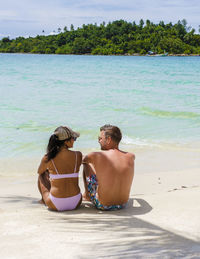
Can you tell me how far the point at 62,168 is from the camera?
4.21 m

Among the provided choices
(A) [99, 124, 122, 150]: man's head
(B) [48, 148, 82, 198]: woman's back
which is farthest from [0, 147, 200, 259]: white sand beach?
(A) [99, 124, 122, 150]: man's head

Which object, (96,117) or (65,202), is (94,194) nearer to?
(65,202)

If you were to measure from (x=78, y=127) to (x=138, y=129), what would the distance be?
1868mm

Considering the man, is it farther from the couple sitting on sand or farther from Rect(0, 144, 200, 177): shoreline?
Rect(0, 144, 200, 177): shoreline

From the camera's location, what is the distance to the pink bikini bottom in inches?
167

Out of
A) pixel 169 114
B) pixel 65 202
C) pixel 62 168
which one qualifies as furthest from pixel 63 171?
pixel 169 114

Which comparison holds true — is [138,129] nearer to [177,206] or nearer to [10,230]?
[177,206]

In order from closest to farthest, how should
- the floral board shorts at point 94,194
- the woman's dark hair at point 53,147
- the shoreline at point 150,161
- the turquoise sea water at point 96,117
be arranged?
1. the woman's dark hair at point 53,147
2. the floral board shorts at point 94,194
3. the shoreline at point 150,161
4. the turquoise sea water at point 96,117

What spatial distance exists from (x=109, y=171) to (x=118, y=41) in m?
125

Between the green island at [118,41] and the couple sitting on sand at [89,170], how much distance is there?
4557 inches

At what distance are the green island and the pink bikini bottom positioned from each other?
11587cm

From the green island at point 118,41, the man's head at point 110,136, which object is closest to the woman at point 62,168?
the man's head at point 110,136

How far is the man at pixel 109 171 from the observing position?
418cm

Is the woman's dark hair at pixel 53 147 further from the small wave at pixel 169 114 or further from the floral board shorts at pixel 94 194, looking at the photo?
the small wave at pixel 169 114
